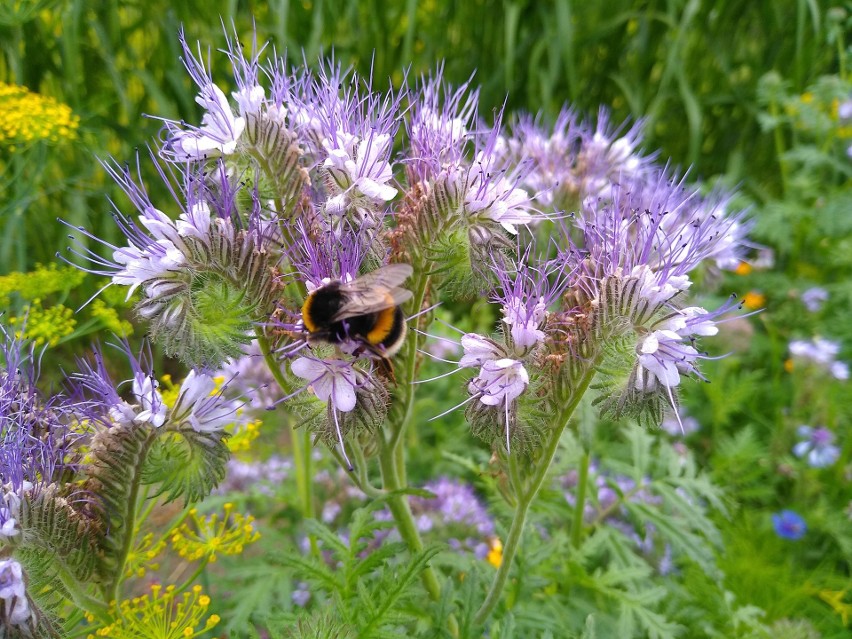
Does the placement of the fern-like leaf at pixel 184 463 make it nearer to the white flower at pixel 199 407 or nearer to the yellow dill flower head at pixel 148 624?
the white flower at pixel 199 407

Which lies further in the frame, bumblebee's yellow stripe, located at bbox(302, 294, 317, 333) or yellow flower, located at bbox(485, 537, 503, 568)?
yellow flower, located at bbox(485, 537, 503, 568)

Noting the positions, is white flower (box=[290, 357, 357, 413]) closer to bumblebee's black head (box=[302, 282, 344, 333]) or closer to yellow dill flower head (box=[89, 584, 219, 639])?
bumblebee's black head (box=[302, 282, 344, 333])

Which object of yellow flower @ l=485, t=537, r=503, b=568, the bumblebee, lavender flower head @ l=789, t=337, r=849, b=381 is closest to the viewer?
the bumblebee

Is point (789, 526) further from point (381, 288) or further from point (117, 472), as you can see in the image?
point (117, 472)

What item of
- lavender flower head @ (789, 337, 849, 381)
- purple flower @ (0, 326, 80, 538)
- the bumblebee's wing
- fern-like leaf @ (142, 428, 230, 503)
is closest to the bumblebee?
the bumblebee's wing

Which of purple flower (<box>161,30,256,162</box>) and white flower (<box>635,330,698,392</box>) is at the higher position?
purple flower (<box>161,30,256,162</box>)

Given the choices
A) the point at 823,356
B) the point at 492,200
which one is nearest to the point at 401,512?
the point at 492,200

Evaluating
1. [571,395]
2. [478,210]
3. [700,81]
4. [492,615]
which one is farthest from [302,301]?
[700,81]
